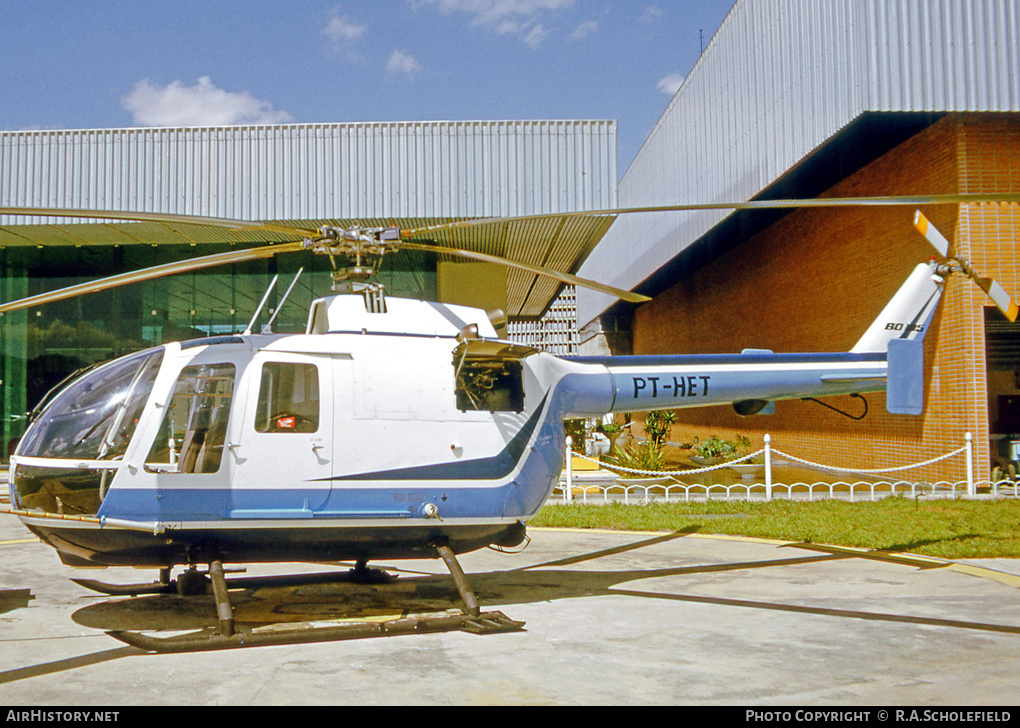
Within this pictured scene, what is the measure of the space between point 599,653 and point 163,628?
3410 millimetres

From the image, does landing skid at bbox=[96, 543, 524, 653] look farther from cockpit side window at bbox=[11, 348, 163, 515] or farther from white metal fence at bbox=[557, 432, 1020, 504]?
white metal fence at bbox=[557, 432, 1020, 504]

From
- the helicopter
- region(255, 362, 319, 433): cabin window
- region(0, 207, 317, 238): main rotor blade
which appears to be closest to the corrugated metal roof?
the helicopter

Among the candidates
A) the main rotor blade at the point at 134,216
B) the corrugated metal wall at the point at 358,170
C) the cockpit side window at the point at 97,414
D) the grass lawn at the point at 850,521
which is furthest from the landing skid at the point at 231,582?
the corrugated metal wall at the point at 358,170

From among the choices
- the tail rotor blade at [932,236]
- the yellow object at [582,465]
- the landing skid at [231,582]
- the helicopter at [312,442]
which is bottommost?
the yellow object at [582,465]

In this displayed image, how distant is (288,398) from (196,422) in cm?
72

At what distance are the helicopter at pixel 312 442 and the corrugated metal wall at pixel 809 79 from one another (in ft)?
29.2

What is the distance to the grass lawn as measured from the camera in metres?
9.45

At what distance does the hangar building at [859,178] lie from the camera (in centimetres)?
1313

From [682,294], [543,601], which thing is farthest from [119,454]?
[682,294]

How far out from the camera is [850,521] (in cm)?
1101

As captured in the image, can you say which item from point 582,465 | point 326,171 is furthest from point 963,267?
point 326,171

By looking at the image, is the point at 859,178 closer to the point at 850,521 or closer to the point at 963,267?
the point at 963,267

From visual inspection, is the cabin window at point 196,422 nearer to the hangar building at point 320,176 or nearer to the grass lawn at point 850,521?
the grass lawn at point 850,521

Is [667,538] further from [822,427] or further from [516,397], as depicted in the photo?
[822,427]
